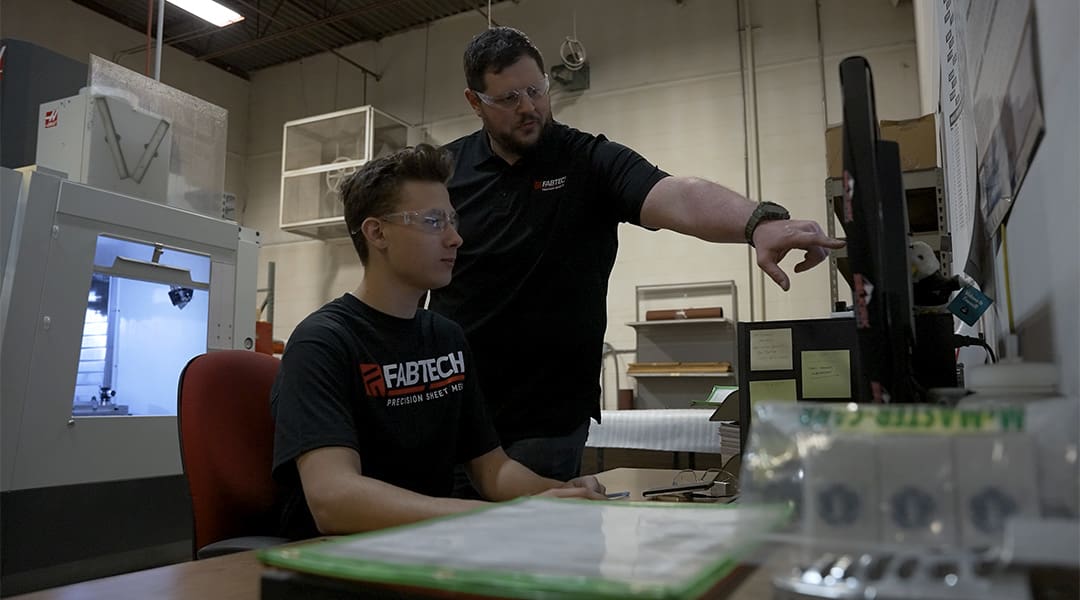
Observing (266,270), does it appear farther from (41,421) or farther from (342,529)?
(342,529)

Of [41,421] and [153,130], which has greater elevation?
[153,130]

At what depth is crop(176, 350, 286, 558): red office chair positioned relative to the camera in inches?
44.2

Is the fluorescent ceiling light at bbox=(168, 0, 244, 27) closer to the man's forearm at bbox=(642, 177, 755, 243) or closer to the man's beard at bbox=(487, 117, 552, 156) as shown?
the man's beard at bbox=(487, 117, 552, 156)

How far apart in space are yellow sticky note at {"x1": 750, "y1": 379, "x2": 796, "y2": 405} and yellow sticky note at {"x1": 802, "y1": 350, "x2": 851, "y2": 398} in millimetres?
27

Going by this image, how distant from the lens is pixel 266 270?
24.2 ft

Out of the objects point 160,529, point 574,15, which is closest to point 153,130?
point 160,529

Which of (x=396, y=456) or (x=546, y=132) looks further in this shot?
(x=546, y=132)

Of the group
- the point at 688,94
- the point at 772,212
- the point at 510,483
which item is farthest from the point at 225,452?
the point at 688,94

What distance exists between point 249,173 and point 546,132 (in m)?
7.03

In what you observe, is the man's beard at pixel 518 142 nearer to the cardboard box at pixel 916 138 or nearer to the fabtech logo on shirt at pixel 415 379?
the fabtech logo on shirt at pixel 415 379

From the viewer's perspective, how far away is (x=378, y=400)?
114 cm

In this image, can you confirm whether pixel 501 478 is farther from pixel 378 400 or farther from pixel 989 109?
pixel 989 109

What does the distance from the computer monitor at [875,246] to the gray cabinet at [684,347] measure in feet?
15.0

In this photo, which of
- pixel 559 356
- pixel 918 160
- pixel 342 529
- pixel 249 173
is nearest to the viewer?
Answer: pixel 342 529
